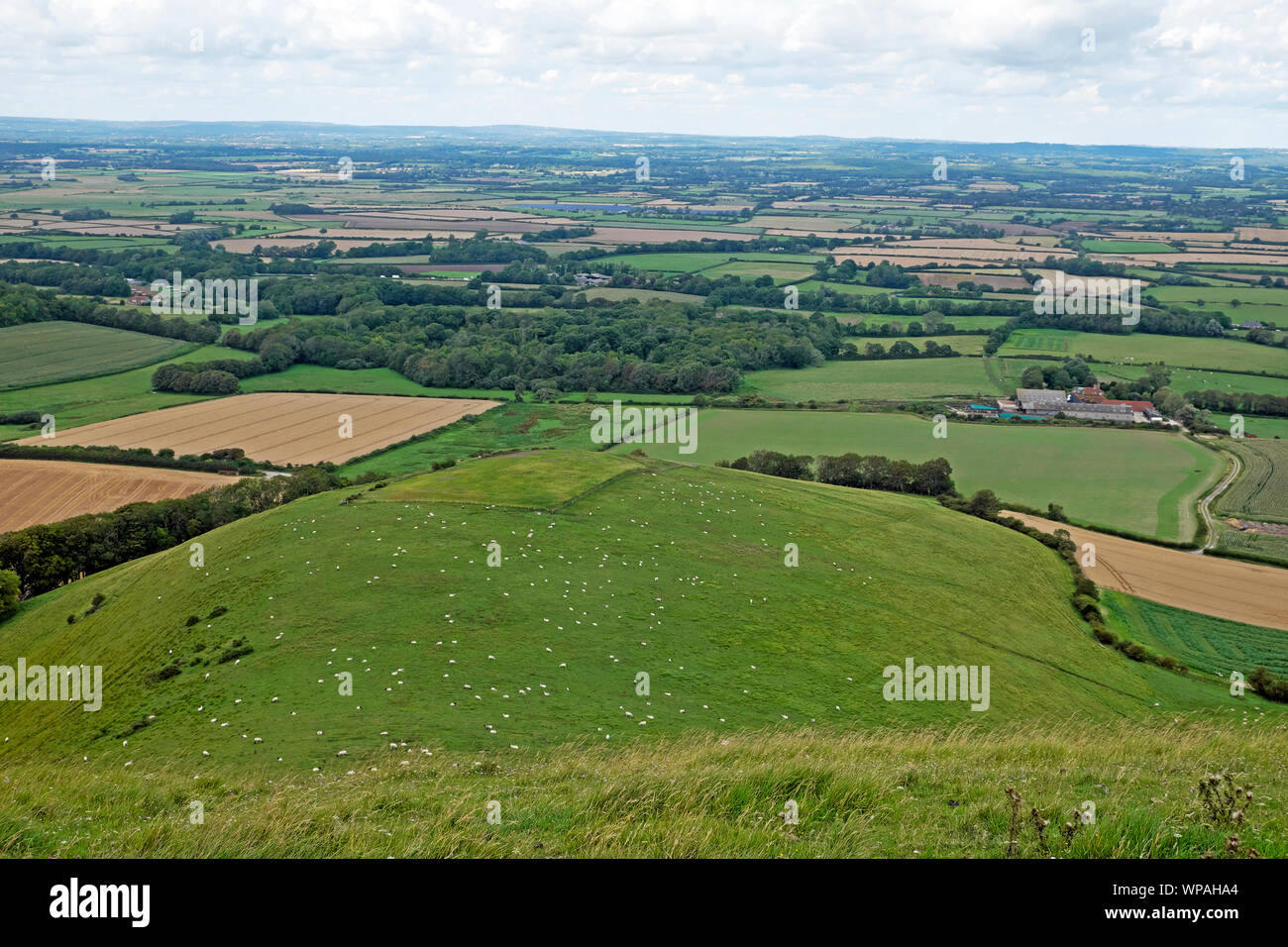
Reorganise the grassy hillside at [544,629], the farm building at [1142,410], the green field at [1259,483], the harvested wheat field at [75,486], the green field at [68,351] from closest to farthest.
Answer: the grassy hillside at [544,629]
the harvested wheat field at [75,486]
the green field at [1259,483]
the farm building at [1142,410]
the green field at [68,351]

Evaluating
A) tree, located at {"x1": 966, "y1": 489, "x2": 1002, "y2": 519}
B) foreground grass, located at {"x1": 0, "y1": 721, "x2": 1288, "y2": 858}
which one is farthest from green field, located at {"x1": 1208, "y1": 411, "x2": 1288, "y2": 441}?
foreground grass, located at {"x1": 0, "y1": 721, "x2": 1288, "y2": 858}

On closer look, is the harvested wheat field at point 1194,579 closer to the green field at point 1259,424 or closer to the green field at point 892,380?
the green field at point 1259,424

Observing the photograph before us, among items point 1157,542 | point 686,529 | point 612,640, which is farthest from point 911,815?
point 1157,542

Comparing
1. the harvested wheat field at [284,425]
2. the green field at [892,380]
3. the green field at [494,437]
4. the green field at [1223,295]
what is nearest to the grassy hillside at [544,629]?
the green field at [494,437]

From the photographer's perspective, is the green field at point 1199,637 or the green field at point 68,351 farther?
the green field at point 68,351

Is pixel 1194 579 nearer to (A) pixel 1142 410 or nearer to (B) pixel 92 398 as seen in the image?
(A) pixel 1142 410

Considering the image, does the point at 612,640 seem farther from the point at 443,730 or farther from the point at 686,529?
the point at 686,529

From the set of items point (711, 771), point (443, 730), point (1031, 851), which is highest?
point (1031, 851)
